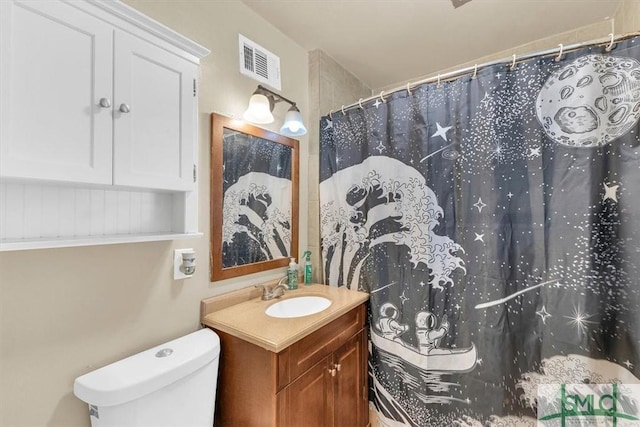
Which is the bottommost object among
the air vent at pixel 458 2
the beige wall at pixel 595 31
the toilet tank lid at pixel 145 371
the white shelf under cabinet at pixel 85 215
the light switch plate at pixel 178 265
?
the toilet tank lid at pixel 145 371

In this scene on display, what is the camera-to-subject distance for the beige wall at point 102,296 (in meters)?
0.81

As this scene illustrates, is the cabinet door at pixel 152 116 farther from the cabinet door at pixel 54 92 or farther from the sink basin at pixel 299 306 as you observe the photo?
the sink basin at pixel 299 306

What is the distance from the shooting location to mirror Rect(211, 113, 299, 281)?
1.34 m

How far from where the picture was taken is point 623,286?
1.02m

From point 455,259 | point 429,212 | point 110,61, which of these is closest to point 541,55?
point 429,212

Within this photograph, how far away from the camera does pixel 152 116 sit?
3.04 feet

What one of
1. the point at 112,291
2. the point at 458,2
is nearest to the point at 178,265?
the point at 112,291

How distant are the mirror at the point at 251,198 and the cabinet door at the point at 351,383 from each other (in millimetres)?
613

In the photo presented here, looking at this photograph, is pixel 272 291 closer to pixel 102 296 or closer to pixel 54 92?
pixel 102 296

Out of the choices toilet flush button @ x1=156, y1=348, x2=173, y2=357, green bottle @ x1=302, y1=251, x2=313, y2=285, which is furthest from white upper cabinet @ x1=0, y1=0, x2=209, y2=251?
green bottle @ x1=302, y1=251, x2=313, y2=285

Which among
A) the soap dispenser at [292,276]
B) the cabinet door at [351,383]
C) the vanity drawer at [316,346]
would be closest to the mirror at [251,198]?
the soap dispenser at [292,276]

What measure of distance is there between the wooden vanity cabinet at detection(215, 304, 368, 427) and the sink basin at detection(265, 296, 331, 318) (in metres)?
0.16

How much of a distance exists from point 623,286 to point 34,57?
6.64ft

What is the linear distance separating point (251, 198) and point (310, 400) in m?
1.02
